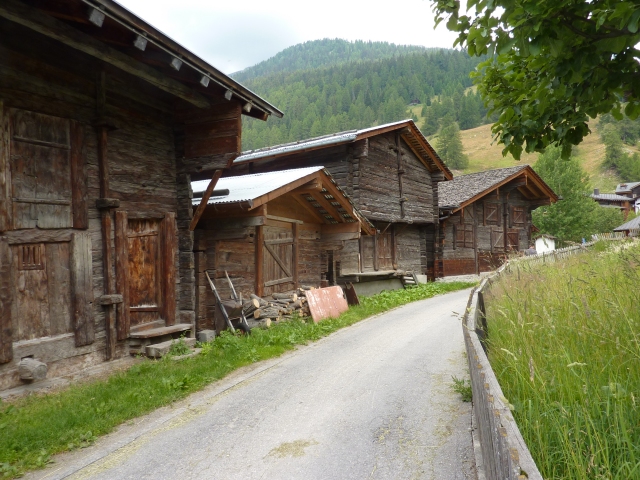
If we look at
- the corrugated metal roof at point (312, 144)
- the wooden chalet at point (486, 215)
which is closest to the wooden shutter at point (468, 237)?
the wooden chalet at point (486, 215)

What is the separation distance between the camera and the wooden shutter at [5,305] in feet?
18.5

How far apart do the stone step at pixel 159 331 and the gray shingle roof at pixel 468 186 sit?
17.1 m

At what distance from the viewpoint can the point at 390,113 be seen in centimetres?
11244

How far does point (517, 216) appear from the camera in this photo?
28938mm

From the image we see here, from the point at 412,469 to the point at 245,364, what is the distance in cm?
417

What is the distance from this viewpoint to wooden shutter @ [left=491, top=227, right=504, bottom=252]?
26.9 metres

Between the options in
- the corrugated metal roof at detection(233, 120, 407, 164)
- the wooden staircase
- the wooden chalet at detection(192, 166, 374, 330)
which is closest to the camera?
the wooden chalet at detection(192, 166, 374, 330)

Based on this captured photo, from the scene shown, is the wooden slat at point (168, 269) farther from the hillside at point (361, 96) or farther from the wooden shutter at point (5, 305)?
the hillside at point (361, 96)

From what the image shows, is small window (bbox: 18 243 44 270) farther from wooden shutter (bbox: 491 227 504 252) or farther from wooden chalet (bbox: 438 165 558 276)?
wooden shutter (bbox: 491 227 504 252)

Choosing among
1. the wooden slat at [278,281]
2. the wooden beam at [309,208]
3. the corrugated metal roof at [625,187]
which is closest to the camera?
the wooden slat at [278,281]

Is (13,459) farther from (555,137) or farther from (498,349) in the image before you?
(555,137)

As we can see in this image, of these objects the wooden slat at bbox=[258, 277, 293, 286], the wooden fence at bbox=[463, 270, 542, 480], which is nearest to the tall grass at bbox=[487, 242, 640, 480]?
the wooden fence at bbox=[463, 270, 542, 480]

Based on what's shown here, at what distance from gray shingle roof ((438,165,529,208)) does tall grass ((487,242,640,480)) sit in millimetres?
18858

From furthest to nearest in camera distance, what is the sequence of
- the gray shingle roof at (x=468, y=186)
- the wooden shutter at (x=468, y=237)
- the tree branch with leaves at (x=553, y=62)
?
the wooden shutter at (x=468, y=237) < the gray shingle roof at (x=468, y=186) < the tree branch with leaves at (x=553, y=62)
